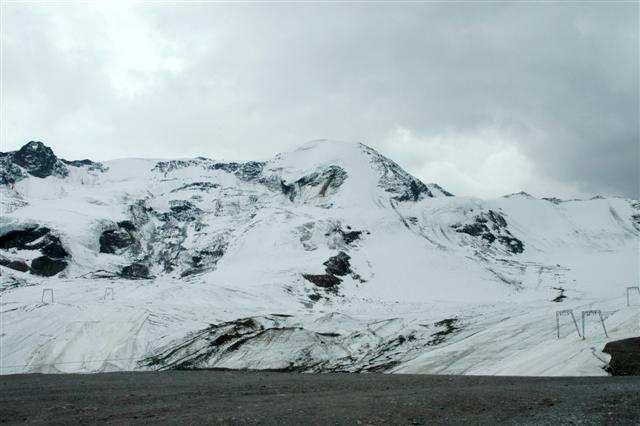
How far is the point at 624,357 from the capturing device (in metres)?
23.2

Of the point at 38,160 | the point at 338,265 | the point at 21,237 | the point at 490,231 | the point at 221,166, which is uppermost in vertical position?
the point at 38,160

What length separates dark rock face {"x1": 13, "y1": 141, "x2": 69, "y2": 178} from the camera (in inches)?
6462

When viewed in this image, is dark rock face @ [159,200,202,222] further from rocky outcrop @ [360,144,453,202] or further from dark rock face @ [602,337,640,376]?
dark rock face @ [602,337,640,376]

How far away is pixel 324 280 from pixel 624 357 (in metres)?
63.1

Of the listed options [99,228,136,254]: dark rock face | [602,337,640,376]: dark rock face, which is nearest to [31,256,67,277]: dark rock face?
[99,228,136,254]: dark rock face

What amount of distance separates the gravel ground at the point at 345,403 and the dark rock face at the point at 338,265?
227ft

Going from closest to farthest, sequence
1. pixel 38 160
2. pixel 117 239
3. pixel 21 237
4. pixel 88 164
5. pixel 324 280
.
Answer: pixel 324 280
pixel 21 237
pixel 117 239
pixel 38 160
pixel 88 164

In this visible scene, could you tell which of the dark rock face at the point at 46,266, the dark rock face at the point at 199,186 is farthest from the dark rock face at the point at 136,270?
the dark rock face at the point at 199,186

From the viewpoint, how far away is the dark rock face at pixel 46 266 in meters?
94.7

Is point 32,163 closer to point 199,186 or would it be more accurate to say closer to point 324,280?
point 199,186

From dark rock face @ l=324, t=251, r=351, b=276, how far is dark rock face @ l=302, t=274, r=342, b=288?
81.9 inches

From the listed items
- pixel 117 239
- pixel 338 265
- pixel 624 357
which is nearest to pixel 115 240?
pixel 117 239

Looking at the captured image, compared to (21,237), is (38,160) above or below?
above

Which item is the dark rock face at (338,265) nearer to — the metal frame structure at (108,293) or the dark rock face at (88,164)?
the metal frame structure at (108,293)
